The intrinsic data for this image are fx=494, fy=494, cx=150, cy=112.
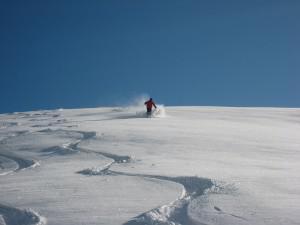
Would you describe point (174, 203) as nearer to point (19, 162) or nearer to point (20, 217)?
point (20, 217)

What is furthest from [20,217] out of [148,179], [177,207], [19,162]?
[19,162]

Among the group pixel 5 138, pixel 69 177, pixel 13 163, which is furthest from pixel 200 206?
pixel 5 138

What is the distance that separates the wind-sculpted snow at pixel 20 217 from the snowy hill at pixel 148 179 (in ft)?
0.04

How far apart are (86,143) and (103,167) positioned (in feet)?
10.7

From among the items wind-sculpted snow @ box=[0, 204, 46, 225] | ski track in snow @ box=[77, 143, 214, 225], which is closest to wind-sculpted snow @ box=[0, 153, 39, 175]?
ski track in snow @ box=[77, 143, 214, 225]

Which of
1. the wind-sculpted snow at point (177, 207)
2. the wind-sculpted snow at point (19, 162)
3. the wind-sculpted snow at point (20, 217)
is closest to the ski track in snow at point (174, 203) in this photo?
the wind-sculpted snow at point (177, 207)

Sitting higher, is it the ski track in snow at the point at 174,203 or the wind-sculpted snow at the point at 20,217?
the ski track in snow at the point at 174,203

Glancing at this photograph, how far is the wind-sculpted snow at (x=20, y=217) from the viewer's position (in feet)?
17.8

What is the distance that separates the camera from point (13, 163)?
31.6 ft

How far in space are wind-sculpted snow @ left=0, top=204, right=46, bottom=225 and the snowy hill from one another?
1 centimetres

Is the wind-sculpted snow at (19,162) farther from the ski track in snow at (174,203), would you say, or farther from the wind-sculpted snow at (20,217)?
the wind-sculpted snow at (20,217)

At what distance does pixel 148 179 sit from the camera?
7.45m

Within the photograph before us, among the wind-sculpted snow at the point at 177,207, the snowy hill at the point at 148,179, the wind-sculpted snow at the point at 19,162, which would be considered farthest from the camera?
the wind-sculpted snow at the point at 19,162

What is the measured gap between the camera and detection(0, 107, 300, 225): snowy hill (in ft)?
18.4
